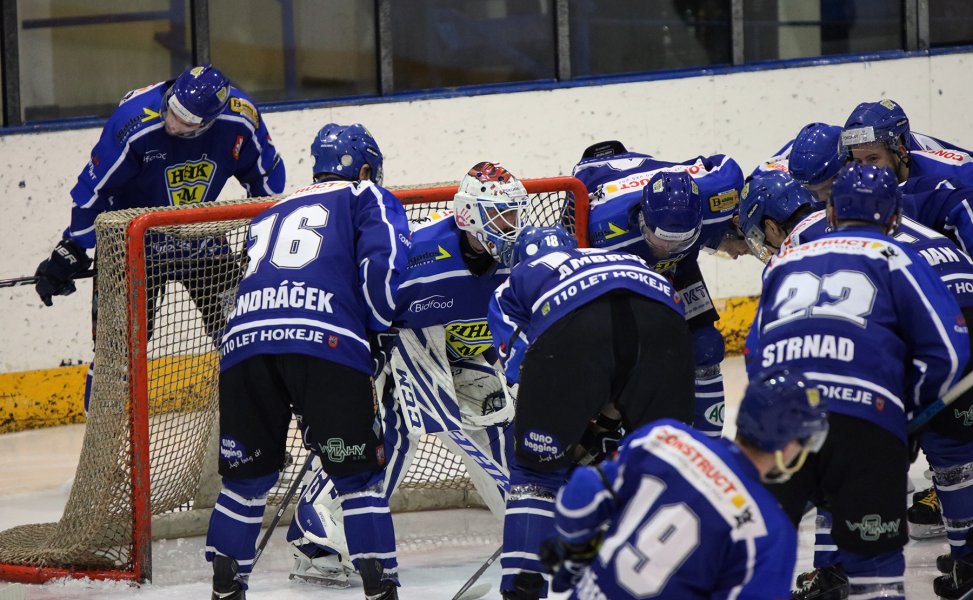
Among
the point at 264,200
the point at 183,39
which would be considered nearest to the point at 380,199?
the point at 264,200

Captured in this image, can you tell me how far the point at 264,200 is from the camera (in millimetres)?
4398

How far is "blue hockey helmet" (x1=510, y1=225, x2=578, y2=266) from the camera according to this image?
3.37 m

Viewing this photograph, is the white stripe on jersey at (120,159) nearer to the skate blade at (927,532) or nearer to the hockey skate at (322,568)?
the hockey skate at (322,568)

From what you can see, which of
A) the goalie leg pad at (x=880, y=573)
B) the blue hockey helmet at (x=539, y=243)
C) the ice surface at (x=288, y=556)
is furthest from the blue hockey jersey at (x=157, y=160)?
the goalie leg pad at (x=880, y=573)

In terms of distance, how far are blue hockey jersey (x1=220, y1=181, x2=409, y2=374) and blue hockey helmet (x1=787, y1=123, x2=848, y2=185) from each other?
4.26 feet

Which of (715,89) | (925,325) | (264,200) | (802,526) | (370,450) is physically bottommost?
(802,526)

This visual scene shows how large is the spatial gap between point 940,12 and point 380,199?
4766mm

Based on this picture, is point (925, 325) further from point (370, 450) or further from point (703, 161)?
point (703, 161)

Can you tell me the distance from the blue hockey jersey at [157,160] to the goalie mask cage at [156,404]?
0.28m

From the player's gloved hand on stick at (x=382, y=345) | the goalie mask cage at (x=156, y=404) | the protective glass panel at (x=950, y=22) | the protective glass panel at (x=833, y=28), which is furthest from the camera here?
the protective glass panel at (x=950, y=22)

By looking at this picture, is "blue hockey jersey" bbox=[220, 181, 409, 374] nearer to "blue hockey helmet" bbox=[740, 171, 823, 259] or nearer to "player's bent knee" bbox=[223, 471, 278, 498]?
"player's bent knee" bbox=[223, 471, 278, 498]

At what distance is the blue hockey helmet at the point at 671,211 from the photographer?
3865 millimetres

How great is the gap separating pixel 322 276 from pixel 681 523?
138cm

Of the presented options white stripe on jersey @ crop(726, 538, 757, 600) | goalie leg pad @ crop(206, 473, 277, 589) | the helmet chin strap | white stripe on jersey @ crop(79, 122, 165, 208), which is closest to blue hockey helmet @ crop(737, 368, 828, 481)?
the helmet chin strap
